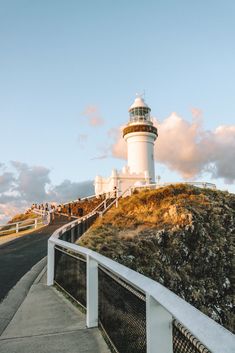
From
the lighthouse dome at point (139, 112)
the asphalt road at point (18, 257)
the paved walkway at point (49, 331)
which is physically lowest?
the paved walkway at point (49, 331)

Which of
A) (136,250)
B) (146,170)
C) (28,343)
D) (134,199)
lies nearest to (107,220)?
(134,199)

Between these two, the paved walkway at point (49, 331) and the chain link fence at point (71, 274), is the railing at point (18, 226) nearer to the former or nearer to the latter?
the chain link fence at point (71, 274)

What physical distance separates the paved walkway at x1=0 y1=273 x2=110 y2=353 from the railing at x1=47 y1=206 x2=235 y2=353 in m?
0.20

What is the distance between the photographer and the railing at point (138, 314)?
1.91m

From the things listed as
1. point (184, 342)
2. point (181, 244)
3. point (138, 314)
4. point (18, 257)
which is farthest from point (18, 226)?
point (184, 342)

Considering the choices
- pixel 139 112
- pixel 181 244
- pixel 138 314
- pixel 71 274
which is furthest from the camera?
pixel 139 112

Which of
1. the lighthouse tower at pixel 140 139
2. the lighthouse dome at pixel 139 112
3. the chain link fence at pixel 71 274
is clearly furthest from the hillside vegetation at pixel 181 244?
the lighthouse dome at pixel 139 112

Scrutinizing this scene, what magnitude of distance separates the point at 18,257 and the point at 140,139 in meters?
40.6

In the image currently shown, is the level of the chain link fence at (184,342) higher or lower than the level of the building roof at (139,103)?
lower

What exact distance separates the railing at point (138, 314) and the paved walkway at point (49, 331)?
20cm

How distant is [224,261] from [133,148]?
3276 centimetres

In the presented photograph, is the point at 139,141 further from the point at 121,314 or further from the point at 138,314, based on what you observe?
the point at 138,314

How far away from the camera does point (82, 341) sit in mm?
4605

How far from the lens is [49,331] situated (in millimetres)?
5117
